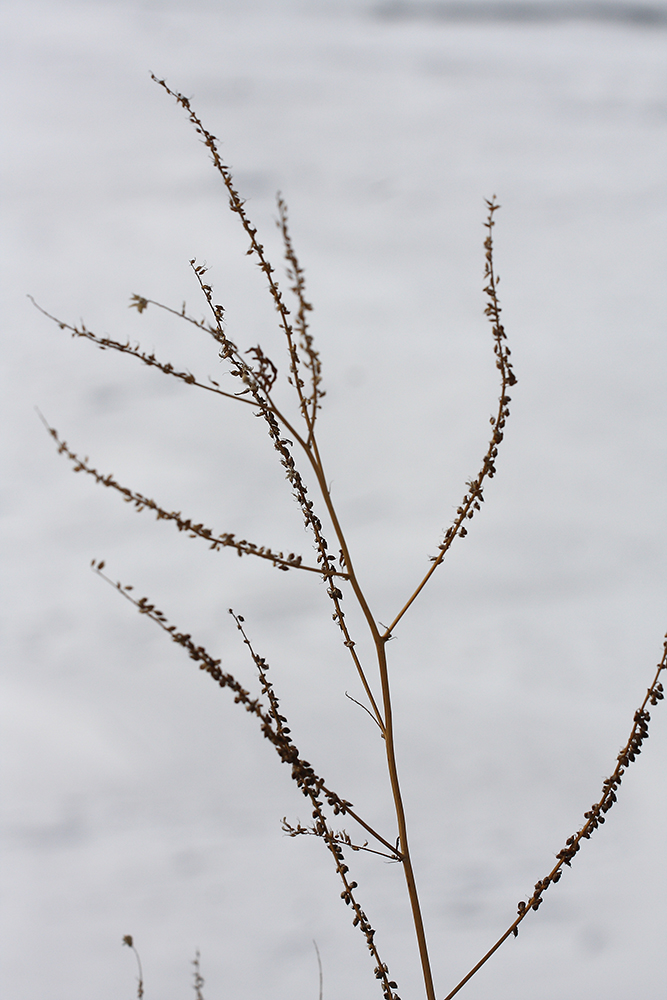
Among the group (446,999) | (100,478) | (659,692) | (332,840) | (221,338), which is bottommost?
(446,999)

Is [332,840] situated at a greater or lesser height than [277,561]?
lesser

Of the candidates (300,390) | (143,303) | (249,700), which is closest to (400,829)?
(249,700)

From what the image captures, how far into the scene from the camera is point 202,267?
769mm

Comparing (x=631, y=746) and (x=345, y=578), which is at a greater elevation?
(x=345, y=578)

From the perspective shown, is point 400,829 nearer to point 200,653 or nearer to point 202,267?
point 200,653

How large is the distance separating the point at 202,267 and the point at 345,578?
0.32 m

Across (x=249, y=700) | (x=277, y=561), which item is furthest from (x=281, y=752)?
(x=277, y=561)

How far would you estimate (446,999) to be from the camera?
29.9 inches

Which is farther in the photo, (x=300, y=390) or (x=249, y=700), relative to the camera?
(x=300, y=390)

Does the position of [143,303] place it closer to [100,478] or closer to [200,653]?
[100,478]

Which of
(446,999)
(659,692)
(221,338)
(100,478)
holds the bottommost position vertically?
(446,999)

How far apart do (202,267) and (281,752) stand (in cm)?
44

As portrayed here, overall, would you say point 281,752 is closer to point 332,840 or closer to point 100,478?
point 332,840

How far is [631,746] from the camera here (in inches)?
29.7
